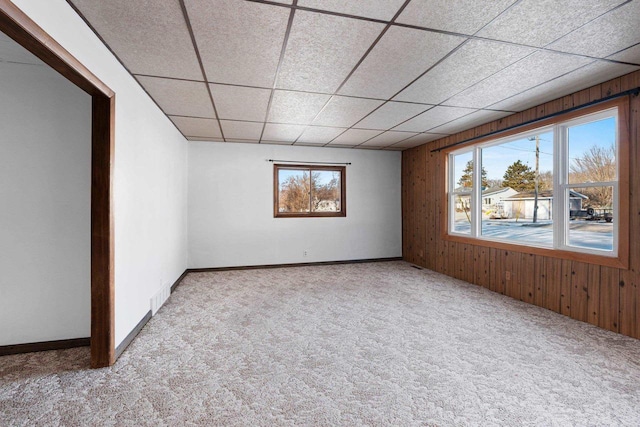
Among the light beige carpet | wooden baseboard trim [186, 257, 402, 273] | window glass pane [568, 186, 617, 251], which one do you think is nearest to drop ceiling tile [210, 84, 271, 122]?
the light beige carpet

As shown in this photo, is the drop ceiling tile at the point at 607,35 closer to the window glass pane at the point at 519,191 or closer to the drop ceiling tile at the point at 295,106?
Answer: the window glass pane at the point at 519,191

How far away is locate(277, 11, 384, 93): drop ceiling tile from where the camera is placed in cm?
185

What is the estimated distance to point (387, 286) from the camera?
4332 millimetres

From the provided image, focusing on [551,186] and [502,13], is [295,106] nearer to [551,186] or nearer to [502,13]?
[502,13]

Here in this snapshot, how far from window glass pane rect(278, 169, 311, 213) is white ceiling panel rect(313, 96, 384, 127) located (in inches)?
70.2

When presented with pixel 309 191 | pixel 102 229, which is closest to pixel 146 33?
pixel 102 229

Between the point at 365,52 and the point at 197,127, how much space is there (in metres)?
3.06

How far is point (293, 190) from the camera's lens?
575cm

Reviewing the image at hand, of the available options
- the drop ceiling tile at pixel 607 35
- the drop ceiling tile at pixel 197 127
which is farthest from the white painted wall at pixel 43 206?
the drop ceiling tile at pixel 607 35

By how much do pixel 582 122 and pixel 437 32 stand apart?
233cm

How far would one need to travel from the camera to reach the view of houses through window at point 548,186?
2900 mm

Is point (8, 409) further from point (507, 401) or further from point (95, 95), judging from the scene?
point (507, 401)

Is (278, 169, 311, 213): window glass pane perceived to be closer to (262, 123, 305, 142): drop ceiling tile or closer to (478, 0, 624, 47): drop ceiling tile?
(262, 123, 305, 142): drop ceiling tile

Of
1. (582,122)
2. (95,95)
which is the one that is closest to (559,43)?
(582,122)
